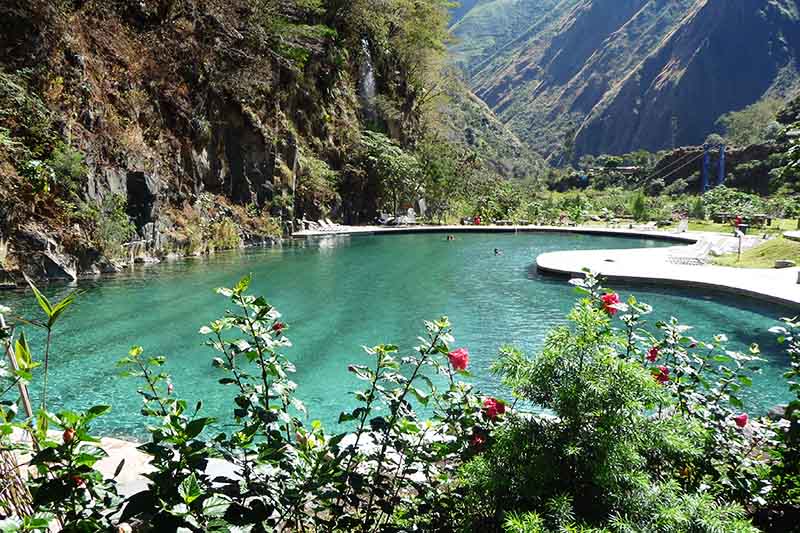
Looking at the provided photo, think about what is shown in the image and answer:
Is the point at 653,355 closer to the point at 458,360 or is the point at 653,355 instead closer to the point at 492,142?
the point at 458,360

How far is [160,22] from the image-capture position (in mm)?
16062

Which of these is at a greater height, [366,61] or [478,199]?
[366,61]

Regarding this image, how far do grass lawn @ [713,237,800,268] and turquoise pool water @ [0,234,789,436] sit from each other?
3728mm

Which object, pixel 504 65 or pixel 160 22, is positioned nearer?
pixel 160 22

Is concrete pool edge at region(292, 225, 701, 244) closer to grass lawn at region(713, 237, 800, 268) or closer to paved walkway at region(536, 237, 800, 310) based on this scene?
grass lawn at region(713, 237, 800, 268)

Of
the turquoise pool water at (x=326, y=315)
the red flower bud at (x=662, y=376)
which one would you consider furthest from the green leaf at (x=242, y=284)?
the turquoise pool water at (x=326, y=315)

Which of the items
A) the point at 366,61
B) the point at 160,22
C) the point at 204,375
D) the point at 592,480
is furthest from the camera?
the point at 366,61

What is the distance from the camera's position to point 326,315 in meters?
8.53

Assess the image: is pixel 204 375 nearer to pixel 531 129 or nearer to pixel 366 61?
pixel 366 61

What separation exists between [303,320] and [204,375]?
2544 millimetres

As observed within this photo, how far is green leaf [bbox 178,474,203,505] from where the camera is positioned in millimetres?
1276

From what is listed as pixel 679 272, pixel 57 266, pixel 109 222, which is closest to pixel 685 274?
pixel 679 272

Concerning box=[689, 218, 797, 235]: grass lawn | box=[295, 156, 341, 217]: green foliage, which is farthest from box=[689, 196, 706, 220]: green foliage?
box=[295, 156, 341, 217]: green foliage

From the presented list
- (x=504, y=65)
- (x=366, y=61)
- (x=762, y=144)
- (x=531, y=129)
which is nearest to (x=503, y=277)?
(x=366, y=61)
